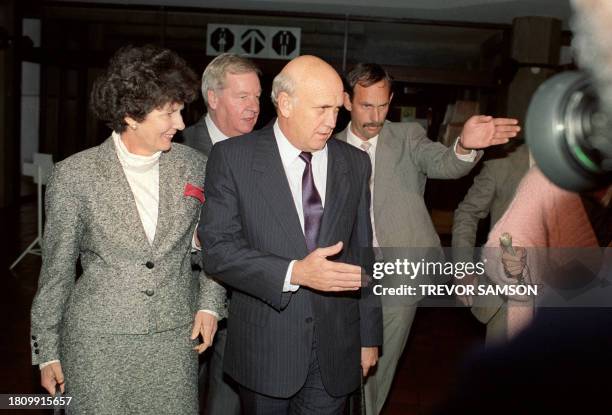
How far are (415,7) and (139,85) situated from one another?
6815mm

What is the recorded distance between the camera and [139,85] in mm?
2129

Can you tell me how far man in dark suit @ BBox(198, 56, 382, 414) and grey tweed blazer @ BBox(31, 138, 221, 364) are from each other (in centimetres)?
18

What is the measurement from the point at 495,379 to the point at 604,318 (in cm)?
18

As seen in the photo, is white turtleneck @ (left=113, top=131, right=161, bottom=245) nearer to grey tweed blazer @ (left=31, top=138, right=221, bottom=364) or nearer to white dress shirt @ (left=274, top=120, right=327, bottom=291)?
grey tweed blazer @ (left=31, top=138, right=221, bottom=364)

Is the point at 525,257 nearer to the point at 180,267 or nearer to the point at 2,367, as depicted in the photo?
the point at 180,267

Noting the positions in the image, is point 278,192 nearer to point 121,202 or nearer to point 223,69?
point 121,202

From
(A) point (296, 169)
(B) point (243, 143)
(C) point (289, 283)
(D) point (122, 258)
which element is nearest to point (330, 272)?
(C) point (289, 283)

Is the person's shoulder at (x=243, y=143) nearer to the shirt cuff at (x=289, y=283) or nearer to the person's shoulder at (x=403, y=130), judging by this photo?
the shirt cuff at (x=289, y=283)

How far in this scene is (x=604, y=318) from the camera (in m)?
0.83

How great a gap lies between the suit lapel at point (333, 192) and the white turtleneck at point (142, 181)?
0.56 metres

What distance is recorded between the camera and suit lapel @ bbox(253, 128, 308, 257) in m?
2.11

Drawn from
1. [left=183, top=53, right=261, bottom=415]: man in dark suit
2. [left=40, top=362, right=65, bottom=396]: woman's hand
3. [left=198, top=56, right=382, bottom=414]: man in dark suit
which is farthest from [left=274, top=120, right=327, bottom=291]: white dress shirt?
[left=40, top=362, right=65, bottom=396]: woman's hand

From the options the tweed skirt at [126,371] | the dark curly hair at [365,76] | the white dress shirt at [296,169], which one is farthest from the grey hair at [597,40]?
the dark curly hair at [365,76]

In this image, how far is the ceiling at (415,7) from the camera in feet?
25.7
